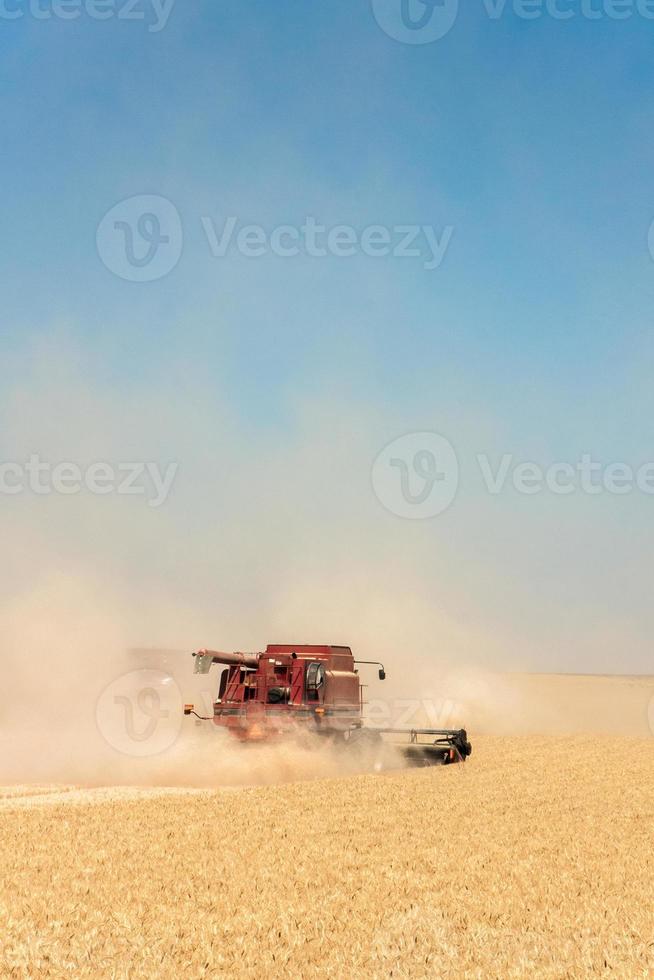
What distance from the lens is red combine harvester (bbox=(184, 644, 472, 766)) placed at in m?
24.0

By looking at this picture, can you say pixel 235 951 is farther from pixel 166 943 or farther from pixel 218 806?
pixel 218 806

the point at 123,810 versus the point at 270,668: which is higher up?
the point at 270,668

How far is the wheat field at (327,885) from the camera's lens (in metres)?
7.67

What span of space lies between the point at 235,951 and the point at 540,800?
1103cm

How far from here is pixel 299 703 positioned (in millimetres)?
24359

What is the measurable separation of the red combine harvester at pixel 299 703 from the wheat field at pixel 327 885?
5884 millimetres

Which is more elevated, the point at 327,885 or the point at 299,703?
the point at 299,703

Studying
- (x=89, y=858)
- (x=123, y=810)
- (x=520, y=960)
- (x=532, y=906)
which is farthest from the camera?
(x=123, y=810)

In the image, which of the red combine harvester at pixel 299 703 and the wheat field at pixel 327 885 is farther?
the red combine harvester at pixel 299 703

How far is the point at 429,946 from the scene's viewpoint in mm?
8062

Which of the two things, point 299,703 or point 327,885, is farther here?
point 299,703

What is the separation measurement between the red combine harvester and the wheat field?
19.3ft

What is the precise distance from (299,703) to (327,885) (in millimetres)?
14301

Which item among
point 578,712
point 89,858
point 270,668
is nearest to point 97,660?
point 270,668
